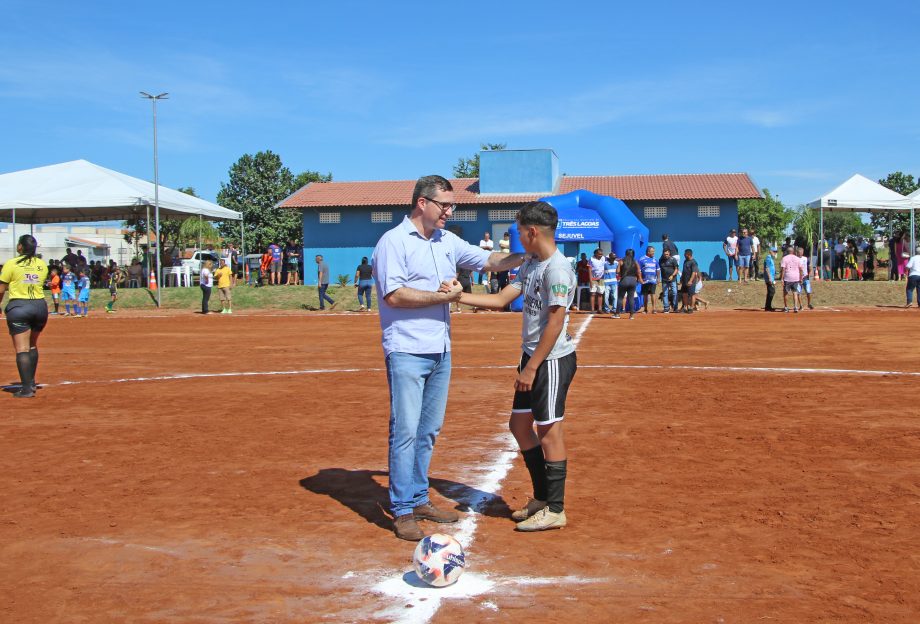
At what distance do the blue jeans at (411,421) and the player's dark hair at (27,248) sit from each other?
7.19 metres

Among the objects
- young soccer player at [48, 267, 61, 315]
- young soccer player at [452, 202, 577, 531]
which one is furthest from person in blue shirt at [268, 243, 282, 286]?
young soccer player at [452, 202, 577, 531]

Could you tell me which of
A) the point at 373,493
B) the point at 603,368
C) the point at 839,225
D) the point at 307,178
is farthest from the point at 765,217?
the point at 373,493

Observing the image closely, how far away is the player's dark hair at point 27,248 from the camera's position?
10617 millimetres

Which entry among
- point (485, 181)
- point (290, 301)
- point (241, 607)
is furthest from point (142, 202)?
point (241, 607)

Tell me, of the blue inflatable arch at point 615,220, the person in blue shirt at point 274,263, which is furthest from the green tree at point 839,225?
the blue inflatable arch at point 615,220

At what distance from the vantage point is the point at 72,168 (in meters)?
37.7

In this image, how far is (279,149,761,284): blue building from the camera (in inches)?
1626

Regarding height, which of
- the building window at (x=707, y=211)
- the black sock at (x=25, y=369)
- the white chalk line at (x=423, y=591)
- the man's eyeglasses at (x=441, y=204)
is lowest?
the white chalk line at (x=423, y=591)

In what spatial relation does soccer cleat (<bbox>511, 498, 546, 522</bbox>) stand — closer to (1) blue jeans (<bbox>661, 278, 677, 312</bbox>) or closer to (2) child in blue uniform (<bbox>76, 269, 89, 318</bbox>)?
(1) blue jeans (<bbox>661, 278, 677, 312</bbox>)

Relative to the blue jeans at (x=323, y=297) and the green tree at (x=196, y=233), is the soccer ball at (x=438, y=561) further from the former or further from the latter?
the green tree at (x=196, y=233)

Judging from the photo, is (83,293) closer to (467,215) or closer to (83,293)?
(83,293)

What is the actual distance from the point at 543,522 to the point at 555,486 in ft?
0.75

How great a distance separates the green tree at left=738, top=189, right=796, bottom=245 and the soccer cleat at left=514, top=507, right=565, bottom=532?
8231 centimetres

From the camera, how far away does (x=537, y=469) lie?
5535 millimetres
